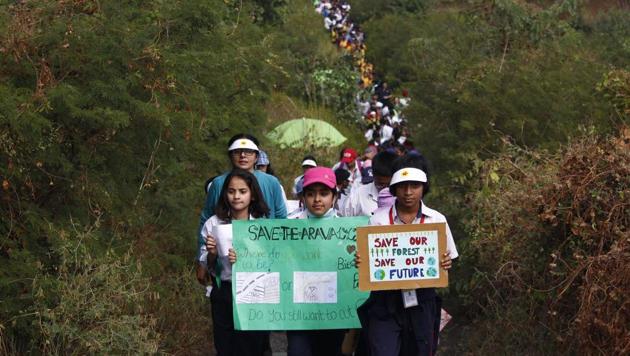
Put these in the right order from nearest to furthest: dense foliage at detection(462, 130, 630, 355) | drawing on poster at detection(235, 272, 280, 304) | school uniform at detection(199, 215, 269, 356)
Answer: dense foliage at detection(462, 130, 630, 355) → drawing on poster at detection(235, 272, 280, 304) → school uniform at detection(199, 215, 269, 356)

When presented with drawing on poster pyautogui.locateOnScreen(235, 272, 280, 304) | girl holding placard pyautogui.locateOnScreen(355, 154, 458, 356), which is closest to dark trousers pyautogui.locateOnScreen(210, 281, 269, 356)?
drawing on poster pyautogui.locateOnScreen(235, 272, 280, 304)

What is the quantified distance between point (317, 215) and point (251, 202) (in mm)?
478

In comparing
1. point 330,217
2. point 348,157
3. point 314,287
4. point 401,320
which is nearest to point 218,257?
point 314,287

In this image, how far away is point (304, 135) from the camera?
23.8 m

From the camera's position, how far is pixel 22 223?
8.98m

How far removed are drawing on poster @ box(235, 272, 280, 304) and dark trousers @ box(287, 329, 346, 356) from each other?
0.28 metres

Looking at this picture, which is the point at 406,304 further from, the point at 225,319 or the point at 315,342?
the point at 225,319

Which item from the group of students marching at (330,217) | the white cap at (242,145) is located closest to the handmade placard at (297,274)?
the group of students marching at (330,217)

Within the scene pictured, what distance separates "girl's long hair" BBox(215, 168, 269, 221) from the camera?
8.62m

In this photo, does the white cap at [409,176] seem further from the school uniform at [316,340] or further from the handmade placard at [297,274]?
the school uniform at [316,340]

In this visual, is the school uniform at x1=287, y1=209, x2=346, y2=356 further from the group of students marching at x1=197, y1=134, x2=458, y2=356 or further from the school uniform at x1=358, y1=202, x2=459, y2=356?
the school uniform at x1=358, y1=202, x2=459, y2=356

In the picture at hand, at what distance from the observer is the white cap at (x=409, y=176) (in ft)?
25.5

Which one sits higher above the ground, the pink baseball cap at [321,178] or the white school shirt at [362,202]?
the pink baseball cap at [321,178]

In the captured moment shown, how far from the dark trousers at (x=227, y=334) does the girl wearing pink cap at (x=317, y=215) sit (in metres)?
0.36
